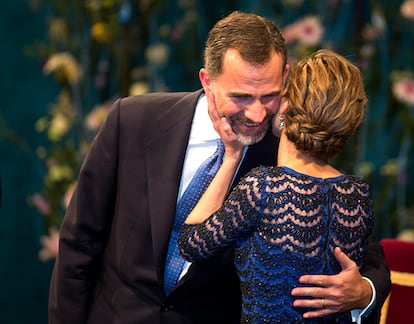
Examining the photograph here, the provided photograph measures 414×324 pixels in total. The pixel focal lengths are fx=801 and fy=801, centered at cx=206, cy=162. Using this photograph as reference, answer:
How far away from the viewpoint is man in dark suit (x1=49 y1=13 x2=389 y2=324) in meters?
2.18

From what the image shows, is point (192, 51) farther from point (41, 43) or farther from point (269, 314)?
point (269, 314)

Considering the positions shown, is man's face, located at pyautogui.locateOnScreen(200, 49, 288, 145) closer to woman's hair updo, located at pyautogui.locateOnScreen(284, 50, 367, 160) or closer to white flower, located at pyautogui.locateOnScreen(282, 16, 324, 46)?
woman's hair updo, located at pyautogui.locateOnScreen(284, 50, 367, 160)

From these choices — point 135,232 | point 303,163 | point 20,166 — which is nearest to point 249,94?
point 303,163

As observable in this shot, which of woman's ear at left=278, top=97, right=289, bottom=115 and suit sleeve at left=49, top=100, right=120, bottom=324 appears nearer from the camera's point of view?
woman's ear at left=278, top=97, right=289, bottom=115

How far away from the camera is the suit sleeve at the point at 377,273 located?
214 cm

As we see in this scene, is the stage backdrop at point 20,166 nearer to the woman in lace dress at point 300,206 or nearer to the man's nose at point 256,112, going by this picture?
the man's nose at point 256,112

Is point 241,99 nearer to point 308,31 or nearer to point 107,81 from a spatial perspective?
point 308,31

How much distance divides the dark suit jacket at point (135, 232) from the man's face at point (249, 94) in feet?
0.48

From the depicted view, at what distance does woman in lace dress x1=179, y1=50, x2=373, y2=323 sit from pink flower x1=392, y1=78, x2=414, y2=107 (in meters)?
1.91

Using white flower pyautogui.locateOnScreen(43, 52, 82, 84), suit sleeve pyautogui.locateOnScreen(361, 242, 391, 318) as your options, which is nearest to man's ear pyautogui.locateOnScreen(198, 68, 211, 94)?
suit sleeve pyautogui.locateOnScreen(361, 242, 391, 318)

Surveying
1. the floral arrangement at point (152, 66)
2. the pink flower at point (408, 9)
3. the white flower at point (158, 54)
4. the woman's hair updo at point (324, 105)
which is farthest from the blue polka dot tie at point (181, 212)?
the white flower at point (158, 54)

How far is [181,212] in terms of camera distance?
2.29 m

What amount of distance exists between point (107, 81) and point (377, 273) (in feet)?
7.83

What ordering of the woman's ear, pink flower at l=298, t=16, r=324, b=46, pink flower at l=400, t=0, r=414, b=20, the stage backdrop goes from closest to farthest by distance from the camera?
the woman's ear
pink flower at l=400, t=0, r=414, b=20
pink flower at l=298, t=16, r=324, b=46
the stage backdrop
